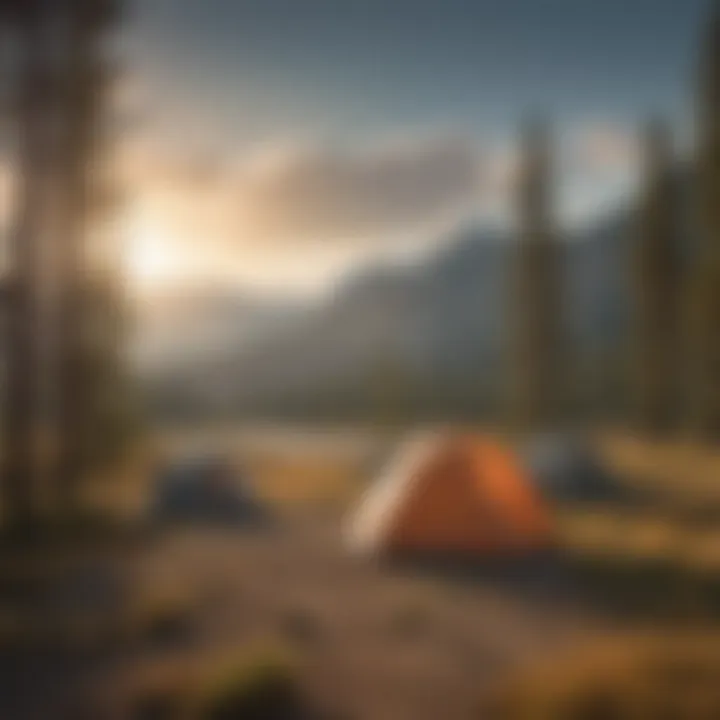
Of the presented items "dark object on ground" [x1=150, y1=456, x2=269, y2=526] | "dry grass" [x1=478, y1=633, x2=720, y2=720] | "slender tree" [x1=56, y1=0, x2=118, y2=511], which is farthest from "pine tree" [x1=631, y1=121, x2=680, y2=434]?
"slender tree" [x1=56, y1=0, x2=118, y2=511]

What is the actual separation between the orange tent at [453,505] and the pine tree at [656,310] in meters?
0.87

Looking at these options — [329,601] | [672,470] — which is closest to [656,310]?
[672,470]

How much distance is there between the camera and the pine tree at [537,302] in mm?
3535

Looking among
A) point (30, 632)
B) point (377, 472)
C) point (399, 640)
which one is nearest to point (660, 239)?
point (377, 472)

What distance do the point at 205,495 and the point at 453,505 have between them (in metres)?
1.08

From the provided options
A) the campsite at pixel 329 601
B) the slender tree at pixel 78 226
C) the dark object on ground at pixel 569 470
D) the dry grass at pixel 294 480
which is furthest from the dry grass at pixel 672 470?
the slender tree at pixel 78 226

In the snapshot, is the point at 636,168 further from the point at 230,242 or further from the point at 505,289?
the point at 230,242

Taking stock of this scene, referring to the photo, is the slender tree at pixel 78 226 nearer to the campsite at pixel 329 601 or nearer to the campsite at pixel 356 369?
the campsite at pixel 356 369

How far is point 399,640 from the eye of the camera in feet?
10.6

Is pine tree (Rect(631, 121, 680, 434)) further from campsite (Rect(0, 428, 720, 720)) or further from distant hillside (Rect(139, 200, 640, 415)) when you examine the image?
campsite (Rect(0, 428, 720, 720))

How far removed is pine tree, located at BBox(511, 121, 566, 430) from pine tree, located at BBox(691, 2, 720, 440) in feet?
2.04

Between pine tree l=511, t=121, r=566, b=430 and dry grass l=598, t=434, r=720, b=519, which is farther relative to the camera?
dry grass l=598, t=434, r=720, b=519

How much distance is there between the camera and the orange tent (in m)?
4.18

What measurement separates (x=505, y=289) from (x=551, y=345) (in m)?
0.44
